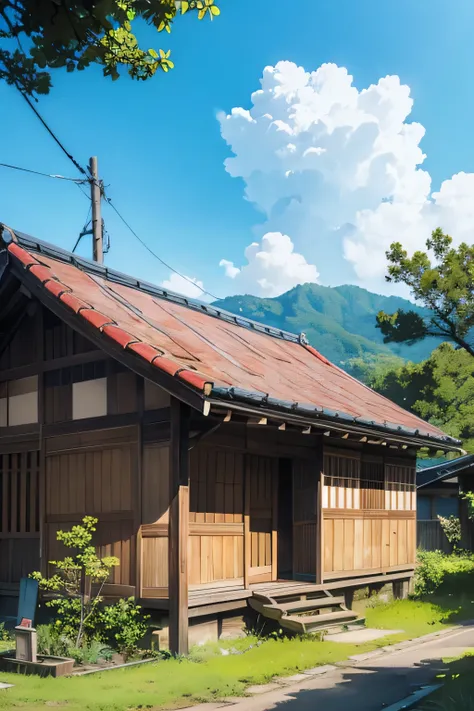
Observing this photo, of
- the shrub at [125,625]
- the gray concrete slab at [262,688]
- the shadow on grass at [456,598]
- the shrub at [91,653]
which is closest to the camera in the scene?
the gray concrete slab at [262,688]

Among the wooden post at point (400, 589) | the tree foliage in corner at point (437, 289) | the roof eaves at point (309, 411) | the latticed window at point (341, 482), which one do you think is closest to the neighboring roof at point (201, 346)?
the roof eaves at point (309, 411)

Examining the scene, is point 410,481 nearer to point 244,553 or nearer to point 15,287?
point 244,553

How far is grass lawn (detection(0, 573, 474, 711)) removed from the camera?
8570 millimetres

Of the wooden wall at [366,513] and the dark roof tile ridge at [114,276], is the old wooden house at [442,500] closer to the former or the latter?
the wooden wall at [366,513]

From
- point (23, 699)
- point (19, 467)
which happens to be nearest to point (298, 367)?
point (19, 467)

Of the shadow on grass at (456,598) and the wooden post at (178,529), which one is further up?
the wooden post at (178,529)

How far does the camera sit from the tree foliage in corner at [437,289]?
35188 millimetres

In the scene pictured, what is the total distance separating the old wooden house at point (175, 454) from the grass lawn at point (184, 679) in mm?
549

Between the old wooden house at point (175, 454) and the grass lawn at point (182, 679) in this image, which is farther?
the old wooden house at point (175, 454)

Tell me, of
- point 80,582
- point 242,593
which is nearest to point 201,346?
point 242,593

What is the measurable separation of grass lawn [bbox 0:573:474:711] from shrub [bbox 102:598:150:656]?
0.67m

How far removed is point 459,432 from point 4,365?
36.7 metres

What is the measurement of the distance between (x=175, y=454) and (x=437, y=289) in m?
26.7

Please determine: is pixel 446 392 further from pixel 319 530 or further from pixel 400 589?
pixel 319 530
